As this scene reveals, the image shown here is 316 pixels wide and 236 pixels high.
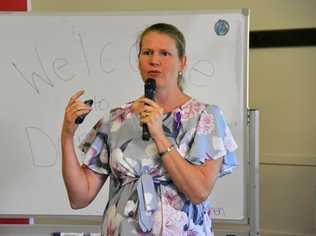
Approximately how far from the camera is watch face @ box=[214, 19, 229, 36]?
1.88 metres

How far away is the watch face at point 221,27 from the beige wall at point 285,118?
67cm

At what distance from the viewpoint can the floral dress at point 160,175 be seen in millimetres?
1109

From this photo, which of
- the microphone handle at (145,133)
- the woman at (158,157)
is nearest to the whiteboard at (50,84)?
the woman at (158,157)

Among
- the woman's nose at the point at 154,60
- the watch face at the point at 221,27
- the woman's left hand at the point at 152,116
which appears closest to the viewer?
the woman's left hand at the point at 152,116

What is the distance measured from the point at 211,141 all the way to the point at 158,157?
0.13m

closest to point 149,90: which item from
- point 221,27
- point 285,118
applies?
point 221,27

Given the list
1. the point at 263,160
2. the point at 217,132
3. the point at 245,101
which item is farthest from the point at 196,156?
the point at 263,160

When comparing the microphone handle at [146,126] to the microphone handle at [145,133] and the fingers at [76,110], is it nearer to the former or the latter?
the microphone handle at [145,133]

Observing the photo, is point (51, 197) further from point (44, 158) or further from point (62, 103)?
point (62, 103)

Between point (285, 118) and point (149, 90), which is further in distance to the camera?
point (285, 118)

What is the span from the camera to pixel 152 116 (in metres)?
1.07

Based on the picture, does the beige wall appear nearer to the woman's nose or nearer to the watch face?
the watch face

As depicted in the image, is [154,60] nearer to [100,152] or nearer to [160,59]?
[160,59]

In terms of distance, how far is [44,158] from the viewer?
1977mm
